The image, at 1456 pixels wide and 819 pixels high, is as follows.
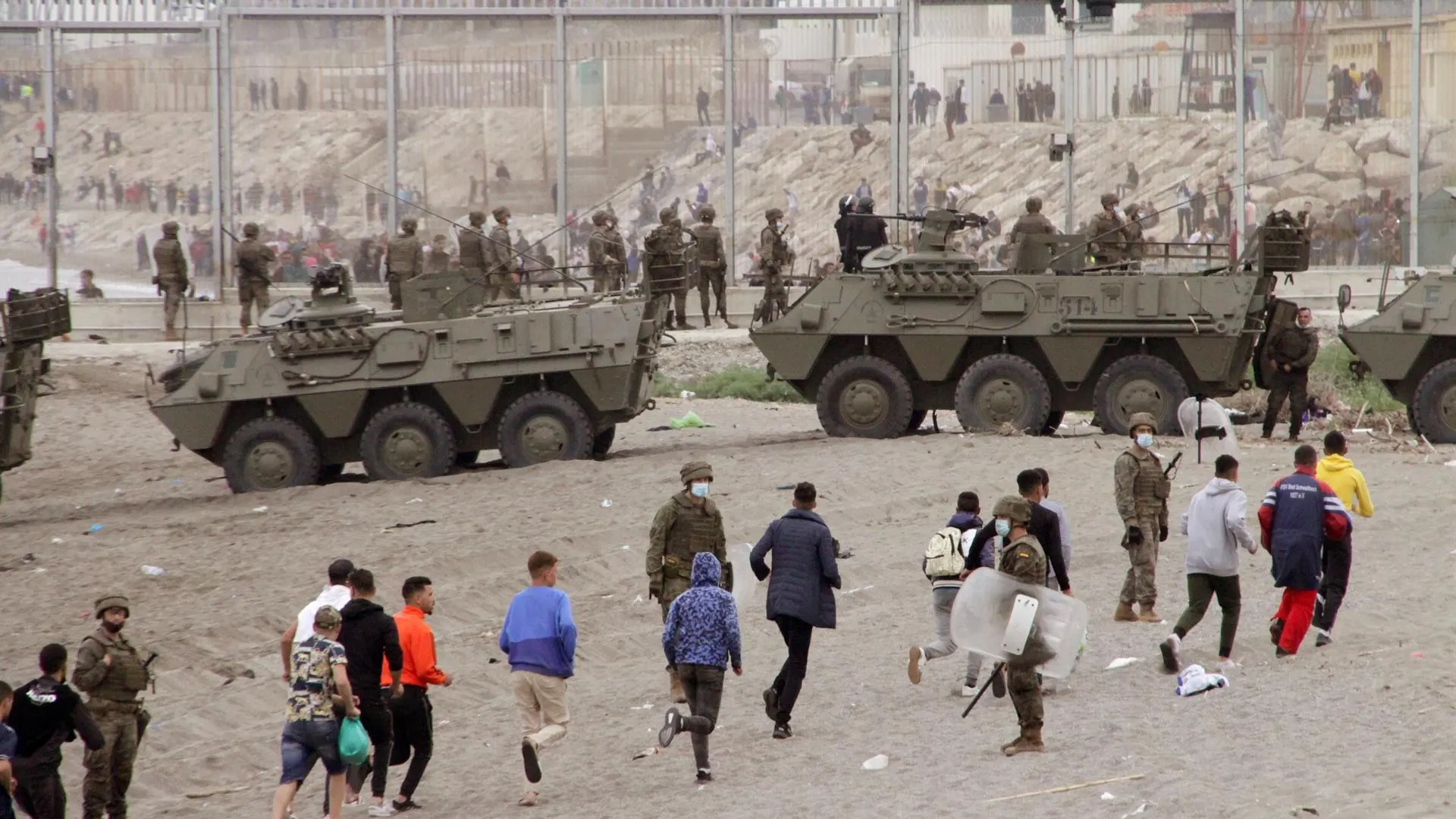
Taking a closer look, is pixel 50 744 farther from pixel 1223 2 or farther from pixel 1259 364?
pixel 1223 2

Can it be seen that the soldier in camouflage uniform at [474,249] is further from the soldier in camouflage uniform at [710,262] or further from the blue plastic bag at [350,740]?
the blue plastic bag at [350,740]

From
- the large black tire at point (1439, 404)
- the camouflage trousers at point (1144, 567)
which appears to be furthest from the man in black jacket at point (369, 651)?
the large black tire at point (1439, 404)

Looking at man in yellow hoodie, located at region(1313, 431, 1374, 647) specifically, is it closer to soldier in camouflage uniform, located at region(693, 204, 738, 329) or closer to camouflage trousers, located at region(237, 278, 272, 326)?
soldier in camouflage uniform, located at region(693, 204, 738, 329)

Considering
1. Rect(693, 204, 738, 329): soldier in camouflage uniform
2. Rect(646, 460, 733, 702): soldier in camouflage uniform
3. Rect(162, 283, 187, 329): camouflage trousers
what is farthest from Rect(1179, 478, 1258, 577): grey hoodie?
Rect(162, 283, 187, 329): camouflage trousers

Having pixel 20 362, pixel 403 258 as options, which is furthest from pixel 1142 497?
pixel 403 258

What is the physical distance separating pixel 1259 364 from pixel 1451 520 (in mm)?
4492

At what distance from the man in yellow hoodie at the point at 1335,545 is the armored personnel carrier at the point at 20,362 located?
11.2 metres

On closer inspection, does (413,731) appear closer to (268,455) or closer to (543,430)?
(543,430)

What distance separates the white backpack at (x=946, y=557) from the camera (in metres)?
11.0

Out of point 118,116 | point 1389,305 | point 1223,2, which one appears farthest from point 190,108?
point 1389,305

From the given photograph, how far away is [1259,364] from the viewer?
65.8ft

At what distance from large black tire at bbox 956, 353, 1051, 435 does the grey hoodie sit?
8463mm

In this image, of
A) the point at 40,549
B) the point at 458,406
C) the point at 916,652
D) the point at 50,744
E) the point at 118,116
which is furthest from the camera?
the point at 118,116

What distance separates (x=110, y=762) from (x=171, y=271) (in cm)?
1846
